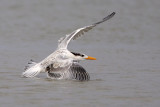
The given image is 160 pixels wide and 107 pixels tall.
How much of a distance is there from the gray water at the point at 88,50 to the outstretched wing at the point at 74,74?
0.67 feet

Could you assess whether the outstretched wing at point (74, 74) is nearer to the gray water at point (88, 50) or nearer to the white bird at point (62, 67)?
the white bird at point (62, 67)

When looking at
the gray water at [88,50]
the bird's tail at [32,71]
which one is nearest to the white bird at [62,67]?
the bird's tail at [32,71]

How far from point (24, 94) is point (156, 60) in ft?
16.0

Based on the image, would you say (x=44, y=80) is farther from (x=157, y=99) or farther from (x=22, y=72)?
(x=157, y=99)

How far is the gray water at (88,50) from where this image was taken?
7.81 metres

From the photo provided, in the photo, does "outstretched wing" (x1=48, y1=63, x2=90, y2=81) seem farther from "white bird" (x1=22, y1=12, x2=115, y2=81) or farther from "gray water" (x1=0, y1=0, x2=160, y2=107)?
"gray water" (x1=0, y1=0, x2=160, y2=107)

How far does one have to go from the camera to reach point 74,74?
31.6 ft

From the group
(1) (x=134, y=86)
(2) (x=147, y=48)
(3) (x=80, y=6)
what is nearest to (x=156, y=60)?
(2) (x=147, y=48)

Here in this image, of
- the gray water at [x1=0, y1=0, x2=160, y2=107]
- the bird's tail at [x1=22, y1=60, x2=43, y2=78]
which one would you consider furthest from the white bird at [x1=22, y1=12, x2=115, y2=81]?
the gray water at [x1=0, y1=0, x2=160, y2=107]

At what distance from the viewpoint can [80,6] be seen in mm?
21219

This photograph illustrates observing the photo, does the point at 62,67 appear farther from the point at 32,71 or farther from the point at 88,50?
the point at 88,50

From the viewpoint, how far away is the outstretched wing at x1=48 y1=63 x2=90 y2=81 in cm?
954

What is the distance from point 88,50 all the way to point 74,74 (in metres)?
4.21

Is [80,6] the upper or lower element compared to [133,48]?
upper
